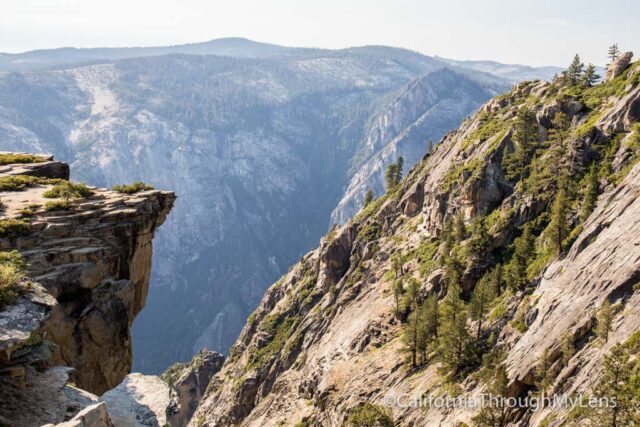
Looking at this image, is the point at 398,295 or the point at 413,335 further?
the point at 398,295

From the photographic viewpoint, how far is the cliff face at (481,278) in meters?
55.3

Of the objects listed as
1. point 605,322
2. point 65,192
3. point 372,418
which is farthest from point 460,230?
point 65,192

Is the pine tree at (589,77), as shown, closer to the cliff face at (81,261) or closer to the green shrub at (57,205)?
the cliff face at (81,261)

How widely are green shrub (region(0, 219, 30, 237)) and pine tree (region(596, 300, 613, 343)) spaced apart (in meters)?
51.7

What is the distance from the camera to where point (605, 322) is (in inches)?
1911

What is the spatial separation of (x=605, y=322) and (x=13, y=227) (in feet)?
174

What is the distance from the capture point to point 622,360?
132ft

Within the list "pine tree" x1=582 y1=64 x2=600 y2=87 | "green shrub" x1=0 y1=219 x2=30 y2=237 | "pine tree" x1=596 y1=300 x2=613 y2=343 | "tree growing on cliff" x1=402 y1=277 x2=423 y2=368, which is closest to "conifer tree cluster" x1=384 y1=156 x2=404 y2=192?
"pine tree" x1=582 y1=64 x2=600 y2=87

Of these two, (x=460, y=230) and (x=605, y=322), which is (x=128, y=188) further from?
(x=460, y=230)

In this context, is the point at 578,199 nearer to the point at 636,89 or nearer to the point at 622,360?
the point at 636,89

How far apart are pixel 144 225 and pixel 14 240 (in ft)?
36.8

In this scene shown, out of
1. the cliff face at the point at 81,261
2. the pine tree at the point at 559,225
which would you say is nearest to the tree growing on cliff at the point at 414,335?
the pine tree at the point at 559,225

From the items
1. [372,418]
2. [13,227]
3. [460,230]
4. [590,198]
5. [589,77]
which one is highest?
[589,77]

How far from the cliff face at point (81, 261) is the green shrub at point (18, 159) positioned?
1855mm
